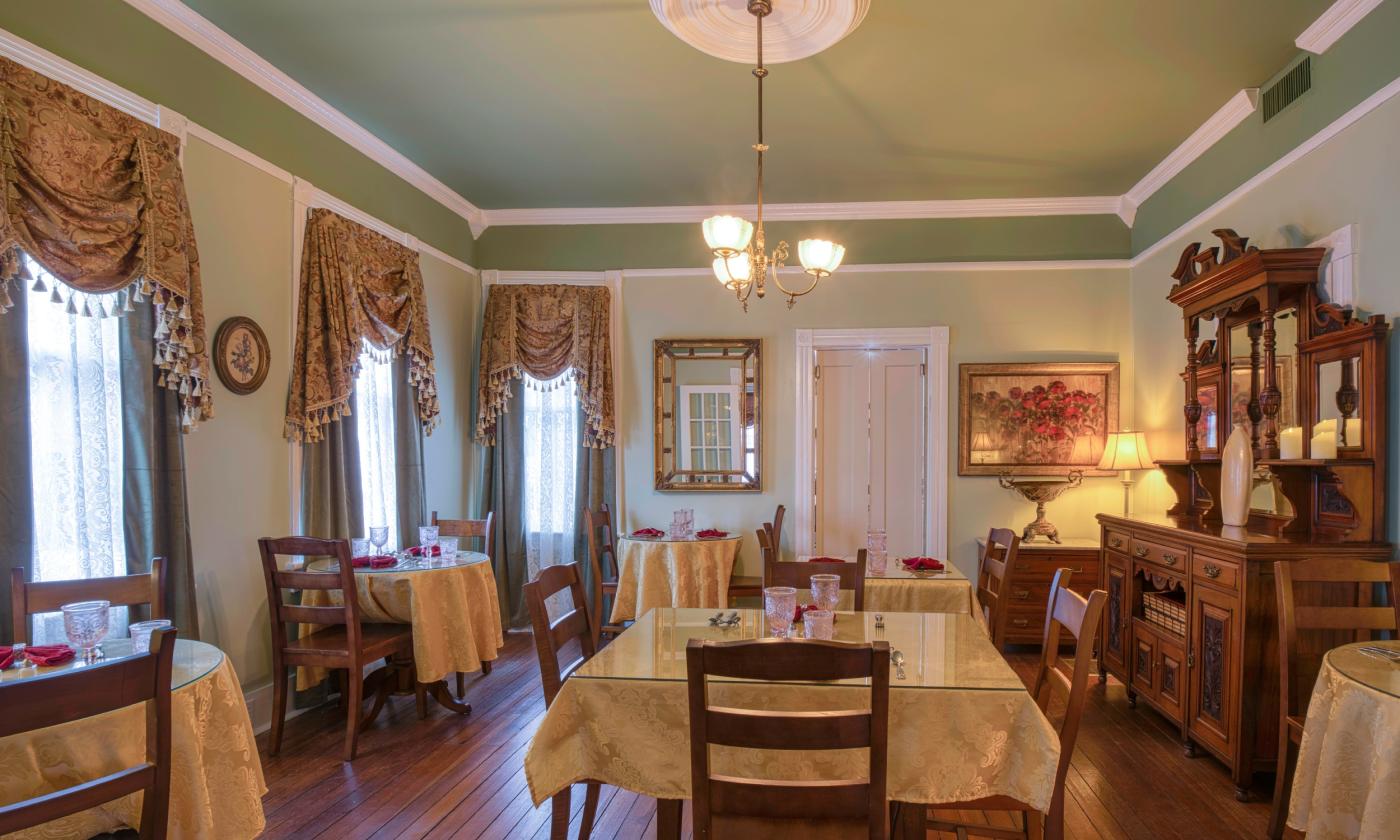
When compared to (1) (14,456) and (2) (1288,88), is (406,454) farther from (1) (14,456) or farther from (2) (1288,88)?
(2) (1288,88)

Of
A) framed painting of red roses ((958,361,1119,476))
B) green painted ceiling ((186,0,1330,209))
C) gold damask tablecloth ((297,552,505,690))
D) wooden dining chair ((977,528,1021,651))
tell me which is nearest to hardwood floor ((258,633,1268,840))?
gold damask tablecloth ((297,552,505,690))

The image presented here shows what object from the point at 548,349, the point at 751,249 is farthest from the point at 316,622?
the point at 548,349

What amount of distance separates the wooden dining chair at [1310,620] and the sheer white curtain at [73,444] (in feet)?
13.7

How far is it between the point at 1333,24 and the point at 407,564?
474 cm

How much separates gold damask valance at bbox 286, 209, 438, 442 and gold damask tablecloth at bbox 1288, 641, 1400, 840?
412 centimetres

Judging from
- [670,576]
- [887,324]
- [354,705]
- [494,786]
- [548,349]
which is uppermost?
[887,324]

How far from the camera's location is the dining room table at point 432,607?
362cm

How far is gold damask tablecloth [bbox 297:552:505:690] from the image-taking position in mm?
3607

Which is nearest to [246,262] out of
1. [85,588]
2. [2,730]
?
[85,588]

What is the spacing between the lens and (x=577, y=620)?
251 centimetres

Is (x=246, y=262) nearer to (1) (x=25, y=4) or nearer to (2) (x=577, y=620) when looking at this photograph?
(1) (x=25, y=4)

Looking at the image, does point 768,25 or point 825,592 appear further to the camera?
point 768,25

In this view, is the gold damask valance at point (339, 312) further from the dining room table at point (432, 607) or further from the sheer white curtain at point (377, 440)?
the dining room table at point (432, 607)

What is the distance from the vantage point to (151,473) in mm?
2994
